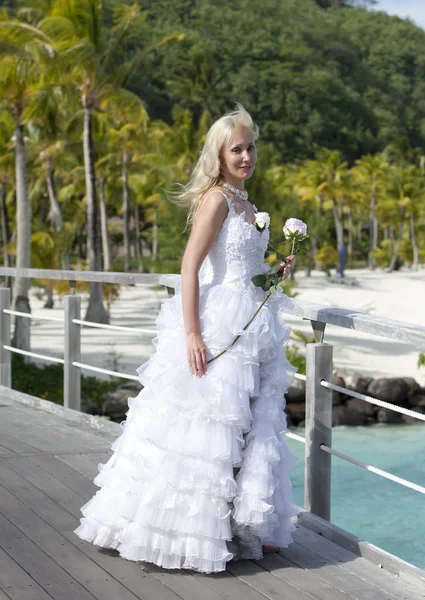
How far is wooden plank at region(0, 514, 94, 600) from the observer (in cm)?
290

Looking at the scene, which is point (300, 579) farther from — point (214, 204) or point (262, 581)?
point (214, 204)

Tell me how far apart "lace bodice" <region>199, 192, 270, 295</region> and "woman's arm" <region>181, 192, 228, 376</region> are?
1.8 inches

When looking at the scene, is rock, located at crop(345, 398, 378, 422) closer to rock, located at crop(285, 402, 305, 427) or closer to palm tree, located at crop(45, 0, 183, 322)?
rock, located at crop(285, 402, 305, 427)

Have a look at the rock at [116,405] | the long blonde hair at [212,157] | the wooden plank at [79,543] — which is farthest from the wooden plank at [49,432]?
the rock at [116,405]

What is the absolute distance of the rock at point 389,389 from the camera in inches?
926

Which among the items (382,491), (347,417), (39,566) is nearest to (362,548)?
(39,566)

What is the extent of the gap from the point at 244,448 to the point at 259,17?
4616 inches

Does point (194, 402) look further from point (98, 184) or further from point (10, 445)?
point (98, 184)

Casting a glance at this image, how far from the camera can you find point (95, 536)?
336cm

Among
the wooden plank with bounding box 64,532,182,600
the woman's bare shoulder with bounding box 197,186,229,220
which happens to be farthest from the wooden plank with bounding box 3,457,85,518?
the woman's bare shoulder with bounding box 197,186,229,220

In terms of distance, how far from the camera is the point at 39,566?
3139 millimetres

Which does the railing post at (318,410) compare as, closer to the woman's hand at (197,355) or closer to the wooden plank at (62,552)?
the woman's hand at (197,355)

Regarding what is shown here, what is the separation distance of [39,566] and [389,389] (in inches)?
829

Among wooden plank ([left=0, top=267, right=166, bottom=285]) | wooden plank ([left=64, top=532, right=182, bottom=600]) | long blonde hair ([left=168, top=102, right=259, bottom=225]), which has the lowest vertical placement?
wooden plank ([left=64, top=532, right=182, bottom=600])
